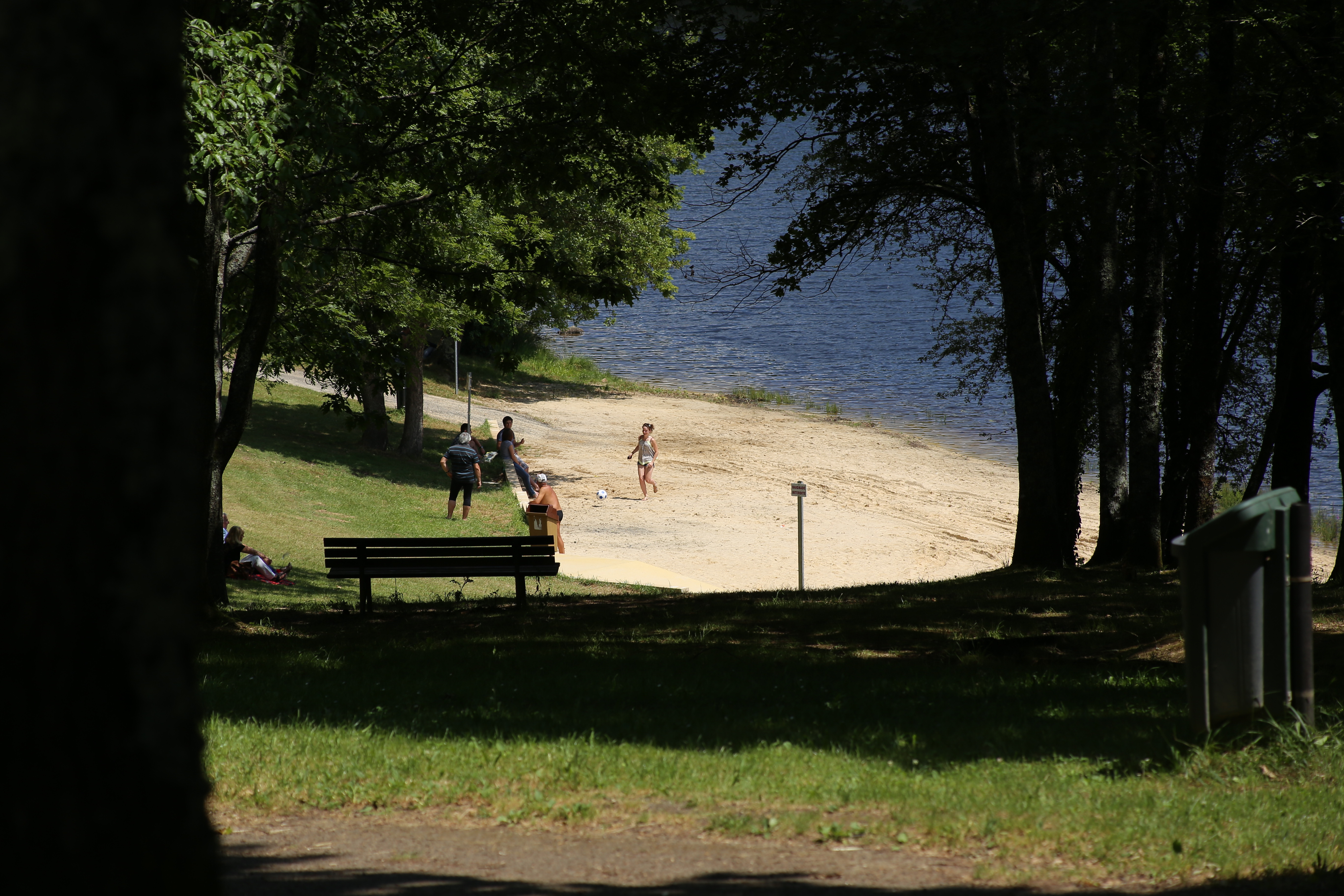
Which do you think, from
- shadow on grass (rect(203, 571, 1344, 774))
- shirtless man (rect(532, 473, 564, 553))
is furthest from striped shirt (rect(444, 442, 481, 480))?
shadow on grass (rect(203, 571, 1344, 774))

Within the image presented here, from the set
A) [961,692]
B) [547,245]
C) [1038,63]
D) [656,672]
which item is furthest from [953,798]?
[1038,63]

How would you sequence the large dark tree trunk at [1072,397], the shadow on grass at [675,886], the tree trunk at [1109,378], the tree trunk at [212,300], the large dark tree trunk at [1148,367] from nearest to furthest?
the shadow on grass at [675,886] < the tree trunk at [212,300] < the large dark tree trunk at [1148,367] < the tree trunk at [1109,378] < the large dark tree trunk at [1072,397]

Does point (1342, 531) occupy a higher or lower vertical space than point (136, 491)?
lower

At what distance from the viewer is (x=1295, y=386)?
610 inches

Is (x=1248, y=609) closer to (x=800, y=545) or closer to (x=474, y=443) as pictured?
(x=800, y=545)

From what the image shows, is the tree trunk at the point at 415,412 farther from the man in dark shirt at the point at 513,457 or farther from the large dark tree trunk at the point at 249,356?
the large dark tree trunk at the point at 249,356

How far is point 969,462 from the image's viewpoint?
123ft

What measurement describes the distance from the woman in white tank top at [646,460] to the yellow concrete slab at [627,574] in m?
6.02

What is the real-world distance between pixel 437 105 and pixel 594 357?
170 ft

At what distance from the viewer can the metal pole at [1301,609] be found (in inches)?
213

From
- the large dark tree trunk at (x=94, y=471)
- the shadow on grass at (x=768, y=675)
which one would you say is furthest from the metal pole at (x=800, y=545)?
the large dark tree trunk at (x=94, y=471)

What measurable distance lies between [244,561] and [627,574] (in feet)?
19.6

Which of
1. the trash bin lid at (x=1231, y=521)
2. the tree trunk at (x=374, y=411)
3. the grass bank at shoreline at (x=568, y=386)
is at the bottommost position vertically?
the trash bin lid at (x=1231, y=521)

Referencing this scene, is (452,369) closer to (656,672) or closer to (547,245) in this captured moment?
Result: (547,245)
